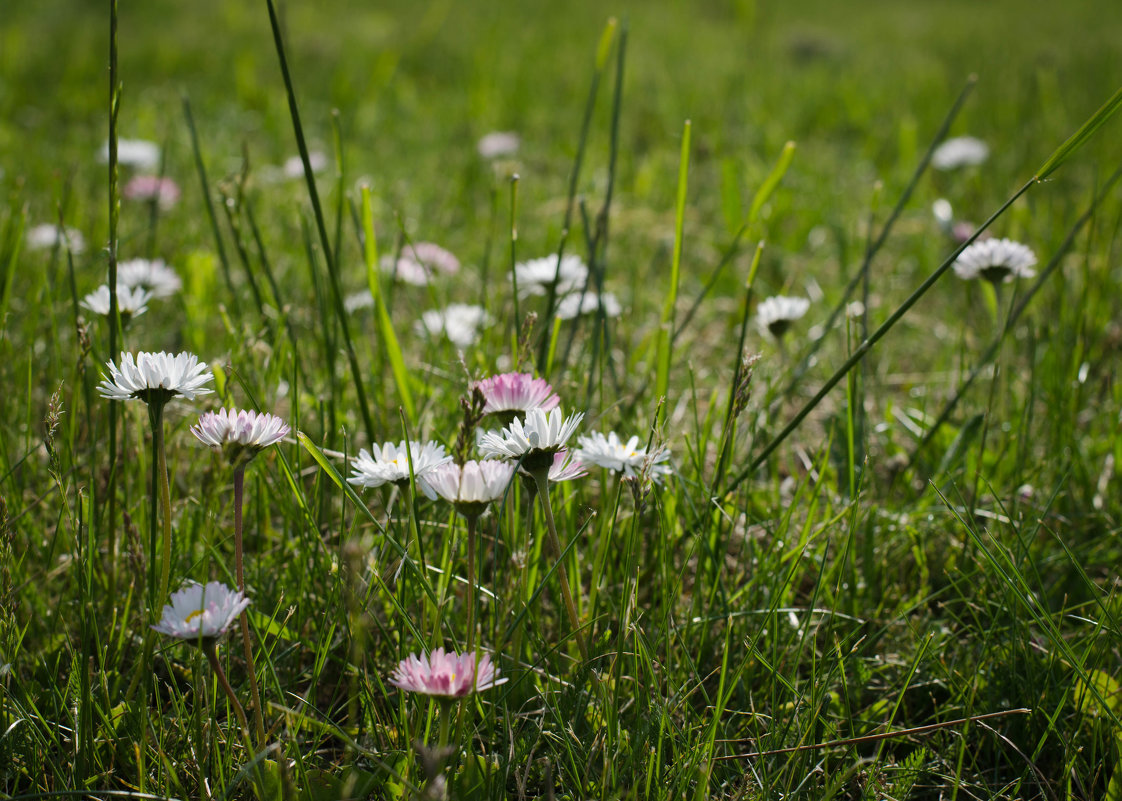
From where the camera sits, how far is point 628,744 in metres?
0.71

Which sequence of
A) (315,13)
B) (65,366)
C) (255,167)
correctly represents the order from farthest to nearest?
(315,13), (255,167), (65,366)

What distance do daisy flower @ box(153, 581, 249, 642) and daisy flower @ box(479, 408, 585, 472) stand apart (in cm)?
24

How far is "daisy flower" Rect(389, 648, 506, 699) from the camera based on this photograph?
0.58m

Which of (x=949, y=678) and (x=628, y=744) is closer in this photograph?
(x=628, y=744)

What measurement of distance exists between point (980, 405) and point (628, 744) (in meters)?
1.01

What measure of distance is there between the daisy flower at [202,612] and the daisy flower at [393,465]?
150 millimetres

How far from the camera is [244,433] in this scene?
68 cm

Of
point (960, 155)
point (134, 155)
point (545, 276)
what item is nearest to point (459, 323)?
point (545, 276)

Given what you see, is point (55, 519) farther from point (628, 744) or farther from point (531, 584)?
point (628, 744)

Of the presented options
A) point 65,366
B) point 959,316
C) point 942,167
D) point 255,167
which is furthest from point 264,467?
point 942,167

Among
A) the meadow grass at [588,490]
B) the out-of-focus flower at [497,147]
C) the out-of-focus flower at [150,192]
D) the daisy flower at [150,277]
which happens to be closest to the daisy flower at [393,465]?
the meadow grass at [588,490]

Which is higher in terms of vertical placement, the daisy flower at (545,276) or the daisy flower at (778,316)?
the daisy flower at (545,276)

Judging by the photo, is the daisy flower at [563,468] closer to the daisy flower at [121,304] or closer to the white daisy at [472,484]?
the white daisy at [472,484]

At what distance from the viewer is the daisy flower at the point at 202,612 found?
0.60 m
